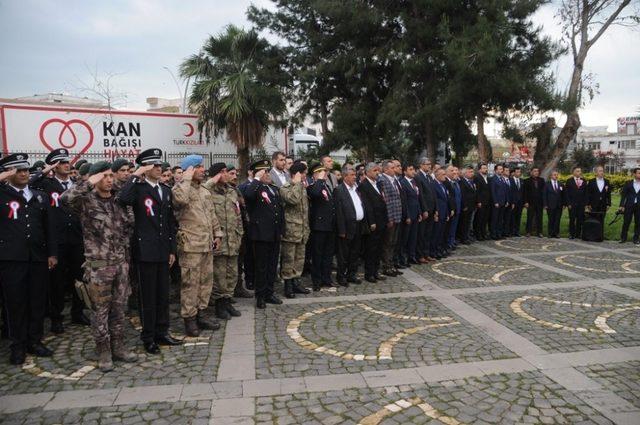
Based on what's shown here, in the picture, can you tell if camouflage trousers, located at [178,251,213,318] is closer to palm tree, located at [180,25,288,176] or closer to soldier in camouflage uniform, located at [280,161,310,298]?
soldier in camouflage uniform, located at [280,161,310,298]

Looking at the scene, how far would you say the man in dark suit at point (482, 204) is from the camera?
11.8m

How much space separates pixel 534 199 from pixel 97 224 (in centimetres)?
1134

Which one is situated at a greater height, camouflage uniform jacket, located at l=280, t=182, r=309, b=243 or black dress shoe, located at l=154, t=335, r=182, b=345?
camouflage uniform jacket, located at l=280, t=182, r=309, b=243

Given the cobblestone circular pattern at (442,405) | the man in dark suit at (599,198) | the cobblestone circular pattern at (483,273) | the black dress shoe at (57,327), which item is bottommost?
the cobblestone circular pattern at (442,405)

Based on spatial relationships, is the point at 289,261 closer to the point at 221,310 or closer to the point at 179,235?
the point at 221,310

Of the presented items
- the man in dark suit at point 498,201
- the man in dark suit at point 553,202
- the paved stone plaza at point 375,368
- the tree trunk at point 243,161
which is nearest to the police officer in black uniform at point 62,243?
the paved stone plaza at point 375,368

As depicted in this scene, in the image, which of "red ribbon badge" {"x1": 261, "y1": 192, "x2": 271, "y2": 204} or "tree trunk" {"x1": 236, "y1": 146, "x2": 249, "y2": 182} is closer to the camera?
"red ribbon badge" {"x1": 261, "y1": 192, "x2": 271, "y2": 204}

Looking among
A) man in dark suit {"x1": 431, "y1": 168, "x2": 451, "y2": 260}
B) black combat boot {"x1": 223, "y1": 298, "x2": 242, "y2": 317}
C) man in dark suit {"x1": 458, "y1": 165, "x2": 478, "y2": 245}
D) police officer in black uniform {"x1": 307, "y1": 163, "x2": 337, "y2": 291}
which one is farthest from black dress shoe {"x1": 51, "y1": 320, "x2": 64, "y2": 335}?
man in dark suit {"x1": 458, "y1": 165, "x2": 478, "y2": 245}

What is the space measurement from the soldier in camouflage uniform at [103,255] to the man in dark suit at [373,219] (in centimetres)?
416

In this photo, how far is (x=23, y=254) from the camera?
4.64 metres

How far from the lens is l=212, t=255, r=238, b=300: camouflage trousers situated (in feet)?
19.5

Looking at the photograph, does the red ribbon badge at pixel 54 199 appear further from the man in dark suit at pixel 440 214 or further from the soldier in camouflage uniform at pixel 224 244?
the man in dark suit at pixel 440 214

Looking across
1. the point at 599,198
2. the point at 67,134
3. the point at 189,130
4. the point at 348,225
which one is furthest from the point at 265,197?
the point at 189,130

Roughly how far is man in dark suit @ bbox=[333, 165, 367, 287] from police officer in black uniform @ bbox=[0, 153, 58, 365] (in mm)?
4007
